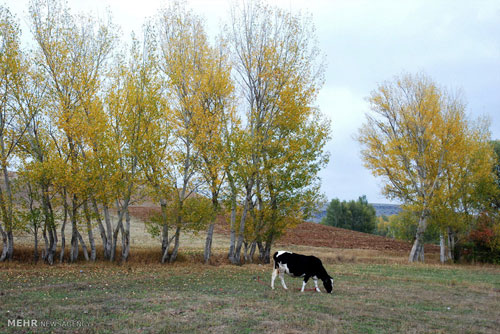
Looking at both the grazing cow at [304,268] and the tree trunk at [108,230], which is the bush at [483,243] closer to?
the grazing cow at [304,268]

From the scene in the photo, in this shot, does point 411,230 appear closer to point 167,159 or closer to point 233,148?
point 233,148

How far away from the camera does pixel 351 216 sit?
102375mm

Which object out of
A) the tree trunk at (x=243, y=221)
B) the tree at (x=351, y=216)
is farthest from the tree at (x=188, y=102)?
the tree at (x=351, y=216)

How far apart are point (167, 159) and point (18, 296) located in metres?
12.0

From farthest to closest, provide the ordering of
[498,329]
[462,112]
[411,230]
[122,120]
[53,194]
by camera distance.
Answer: [411,230] < [462,112] < [122,120] < [53,194] < [498,329]

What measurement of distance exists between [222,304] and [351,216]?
95259 millimetres

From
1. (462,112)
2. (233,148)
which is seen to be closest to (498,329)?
(233,148)

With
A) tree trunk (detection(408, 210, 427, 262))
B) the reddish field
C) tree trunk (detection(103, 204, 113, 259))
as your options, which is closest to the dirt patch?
the reddish field

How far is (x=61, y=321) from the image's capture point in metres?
8.80

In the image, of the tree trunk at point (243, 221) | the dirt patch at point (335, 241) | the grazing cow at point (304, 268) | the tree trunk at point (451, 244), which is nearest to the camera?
the grazing cow at point (304, 268)

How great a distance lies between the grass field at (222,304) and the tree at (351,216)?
83.7 metres

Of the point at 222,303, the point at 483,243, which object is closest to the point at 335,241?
the point at 483,243

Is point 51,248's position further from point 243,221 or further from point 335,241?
point 335,241

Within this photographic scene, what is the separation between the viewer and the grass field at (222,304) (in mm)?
9039
